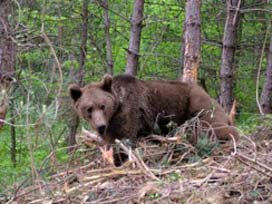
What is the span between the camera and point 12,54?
8.28 meters

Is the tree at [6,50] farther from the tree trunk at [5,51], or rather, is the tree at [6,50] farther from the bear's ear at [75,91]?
the bear's ear at [75,91]

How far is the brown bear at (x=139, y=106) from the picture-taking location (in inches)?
304

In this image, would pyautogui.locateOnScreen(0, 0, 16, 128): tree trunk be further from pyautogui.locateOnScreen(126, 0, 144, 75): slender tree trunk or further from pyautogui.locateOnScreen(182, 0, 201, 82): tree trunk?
pyautogui.locateOnScreen(126, 0, 144, 75): slender tree trunk

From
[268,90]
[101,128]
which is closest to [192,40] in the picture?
[101,128]

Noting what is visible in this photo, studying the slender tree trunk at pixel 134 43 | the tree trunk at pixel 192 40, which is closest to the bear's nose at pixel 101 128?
the tree trunk at pixel 192 40

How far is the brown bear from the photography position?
25.3ft

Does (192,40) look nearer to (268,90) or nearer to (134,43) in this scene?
(134,43)

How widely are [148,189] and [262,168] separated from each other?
1.13 metres

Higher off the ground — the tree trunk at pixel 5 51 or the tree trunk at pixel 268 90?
the tree trunk at pixel 5 51

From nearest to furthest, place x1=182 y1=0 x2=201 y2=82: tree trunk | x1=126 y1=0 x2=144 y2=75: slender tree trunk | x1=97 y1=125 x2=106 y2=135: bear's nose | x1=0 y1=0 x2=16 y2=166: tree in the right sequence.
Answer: x1=97 y1=125 x2=106 y2=135: bear's nose, x1=0 y1=0 x2=16 y2=166: tree, x1=182 y1=0 x2=201 y2=82: tree trunk, x1=126 y1=0 x2=144 y2=75: slender tree trunk

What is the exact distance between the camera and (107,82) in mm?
7777

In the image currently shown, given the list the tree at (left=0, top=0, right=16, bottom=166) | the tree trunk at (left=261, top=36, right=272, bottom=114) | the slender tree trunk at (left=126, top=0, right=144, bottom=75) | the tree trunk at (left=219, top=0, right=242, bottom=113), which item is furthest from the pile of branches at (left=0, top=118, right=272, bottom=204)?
the tree trunk at (left=261, top=36, right=272, bottom=114)

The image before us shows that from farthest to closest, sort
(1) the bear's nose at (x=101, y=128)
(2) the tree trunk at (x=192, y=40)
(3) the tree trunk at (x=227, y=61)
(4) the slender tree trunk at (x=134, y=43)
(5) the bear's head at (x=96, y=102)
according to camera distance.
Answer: (3) the tree trunk at (x=227, y=61) → (4) the slender tree trunk at (x=134, y=43) → (2) the tree trunk at (x=192, y=40) → (5) the bear's head at (x=96, y=102) → (1) the bear's nose at (x=101, y=128)

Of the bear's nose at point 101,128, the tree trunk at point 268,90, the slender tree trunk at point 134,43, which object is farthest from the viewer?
the tree trunk at point 268,90
